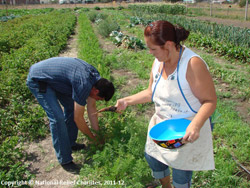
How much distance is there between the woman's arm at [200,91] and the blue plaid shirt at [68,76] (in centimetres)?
117

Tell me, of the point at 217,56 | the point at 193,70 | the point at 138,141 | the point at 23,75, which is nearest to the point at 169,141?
the point at 193,70

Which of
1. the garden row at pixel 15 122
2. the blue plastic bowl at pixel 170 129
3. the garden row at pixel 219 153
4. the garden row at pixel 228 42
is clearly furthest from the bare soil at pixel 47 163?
the garden row at pixel 228 42

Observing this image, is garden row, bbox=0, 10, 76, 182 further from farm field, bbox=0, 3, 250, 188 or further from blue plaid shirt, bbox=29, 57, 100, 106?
blue plaid shirt, bbox=29, 57, 100, 106

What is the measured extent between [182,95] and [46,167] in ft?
7.20

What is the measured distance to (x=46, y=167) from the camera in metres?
3.02

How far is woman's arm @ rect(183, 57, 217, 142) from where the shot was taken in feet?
5.15

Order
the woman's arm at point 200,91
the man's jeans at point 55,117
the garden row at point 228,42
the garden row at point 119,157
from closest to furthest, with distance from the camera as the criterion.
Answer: the woman's arm at point 200,91, the garden row at point 119,157, the man's jeans at point 55,117, the garden row at point 228,42

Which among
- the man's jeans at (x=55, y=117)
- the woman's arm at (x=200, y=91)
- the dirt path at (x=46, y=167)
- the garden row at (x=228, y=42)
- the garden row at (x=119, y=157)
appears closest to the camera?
the woman's arm at (x=200, y=91)

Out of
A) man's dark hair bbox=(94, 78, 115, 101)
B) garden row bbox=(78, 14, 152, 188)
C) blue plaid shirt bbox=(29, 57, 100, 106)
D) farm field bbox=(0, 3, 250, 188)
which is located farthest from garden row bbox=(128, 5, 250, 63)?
blue plaid shirt bbox=(29, 57, 100, 106)

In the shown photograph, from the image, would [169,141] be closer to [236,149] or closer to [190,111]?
[190,111]

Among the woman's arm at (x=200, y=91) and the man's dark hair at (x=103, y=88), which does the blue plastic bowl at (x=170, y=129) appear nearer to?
the woman's arm at (x=200, y=91)

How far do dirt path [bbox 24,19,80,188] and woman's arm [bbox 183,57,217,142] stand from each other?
164 centimetres

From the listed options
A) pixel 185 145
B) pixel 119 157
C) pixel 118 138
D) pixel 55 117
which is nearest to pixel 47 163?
pixel 55 117

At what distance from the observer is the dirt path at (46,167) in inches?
109
